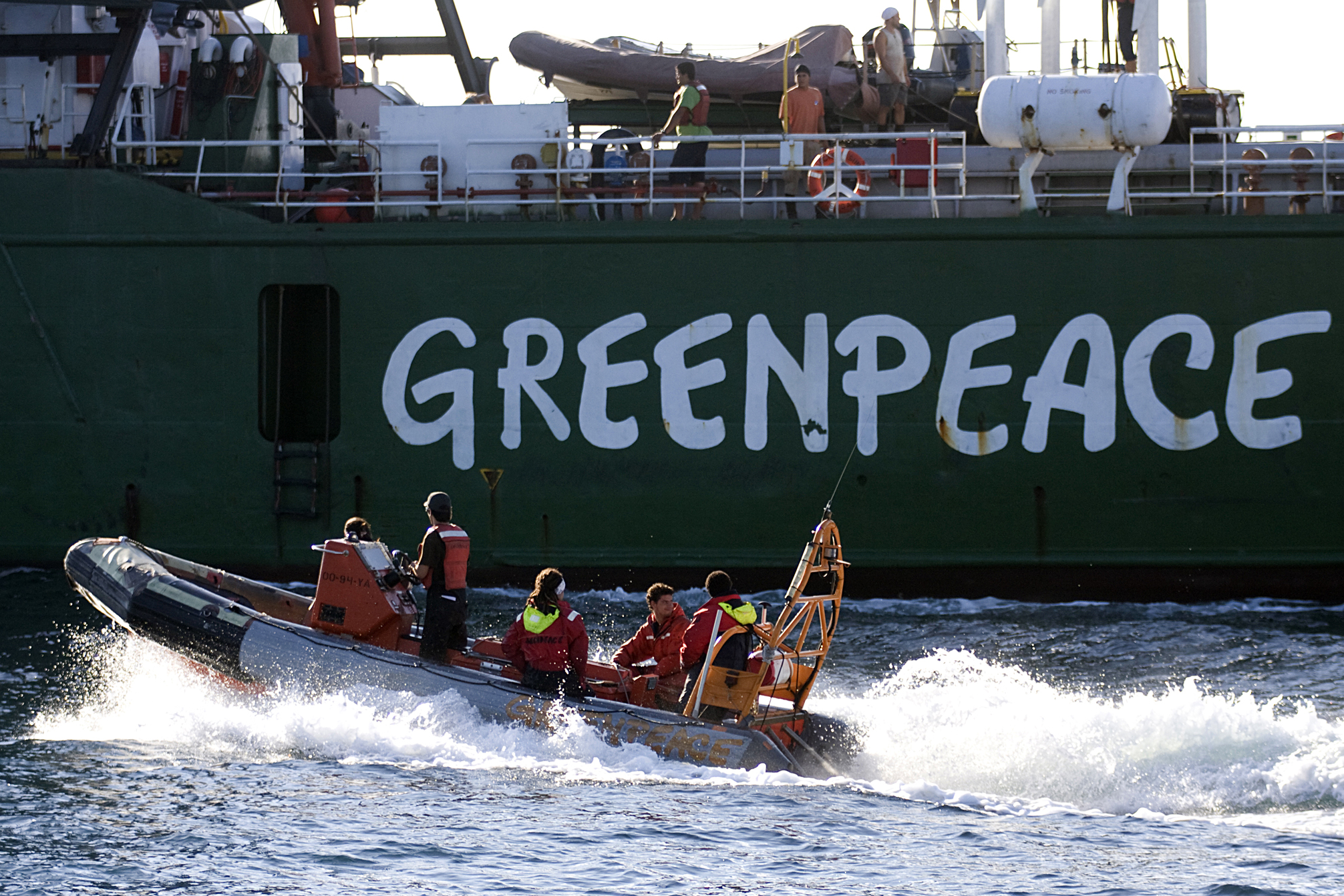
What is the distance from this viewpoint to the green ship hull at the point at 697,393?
15.0 meters

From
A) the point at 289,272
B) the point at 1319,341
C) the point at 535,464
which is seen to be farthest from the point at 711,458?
the point at 1319,341

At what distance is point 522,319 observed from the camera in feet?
50.7

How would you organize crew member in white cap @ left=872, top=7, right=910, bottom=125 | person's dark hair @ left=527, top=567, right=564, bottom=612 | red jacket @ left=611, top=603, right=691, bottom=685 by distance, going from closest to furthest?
person's dark hair @ left=527, top=567, right=564, bottom=612 → red jacket @ left=611, top=603, right=691, bottom=685 → crew member in white cap @ left=872, top=7, right=910, bottom=125

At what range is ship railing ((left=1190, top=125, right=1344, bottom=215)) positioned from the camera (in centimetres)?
1444

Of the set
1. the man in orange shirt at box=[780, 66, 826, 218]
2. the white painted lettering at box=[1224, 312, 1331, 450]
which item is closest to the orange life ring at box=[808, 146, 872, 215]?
the man in orange shirt at box=[780, 66, 826, 218]

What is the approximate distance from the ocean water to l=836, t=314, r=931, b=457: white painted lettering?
3.18m

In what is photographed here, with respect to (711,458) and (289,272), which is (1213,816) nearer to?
(711,458)

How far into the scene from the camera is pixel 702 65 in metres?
18.8

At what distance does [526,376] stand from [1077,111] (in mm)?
6033

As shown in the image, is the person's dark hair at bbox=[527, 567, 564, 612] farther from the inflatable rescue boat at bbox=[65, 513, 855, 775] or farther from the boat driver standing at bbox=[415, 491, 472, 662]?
the boat driver standing at bbox=[415, 491, 472, 662]

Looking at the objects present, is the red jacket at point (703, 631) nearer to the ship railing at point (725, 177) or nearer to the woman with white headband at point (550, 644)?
the woman with white headband at point (550, 644)

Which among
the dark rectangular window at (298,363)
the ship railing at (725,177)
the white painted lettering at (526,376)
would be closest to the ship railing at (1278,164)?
the ship railing at (725,177)

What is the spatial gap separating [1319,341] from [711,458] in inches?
239

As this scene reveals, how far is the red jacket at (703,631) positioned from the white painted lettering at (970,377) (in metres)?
5.72
